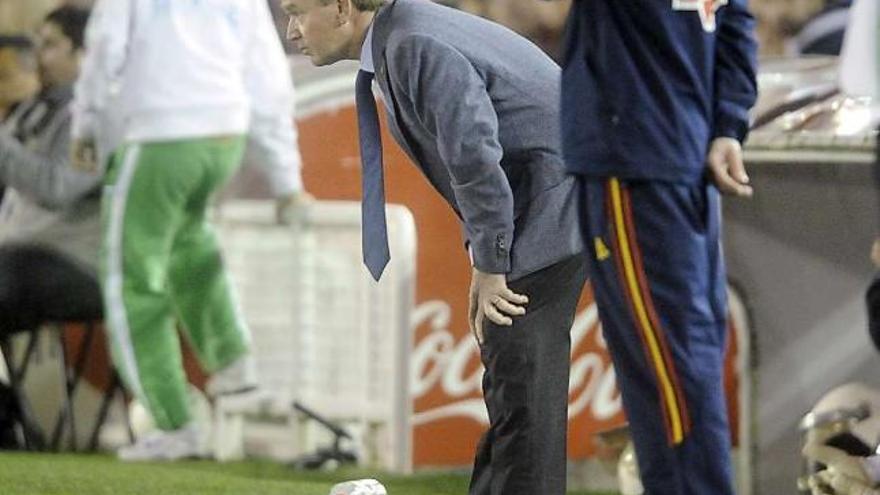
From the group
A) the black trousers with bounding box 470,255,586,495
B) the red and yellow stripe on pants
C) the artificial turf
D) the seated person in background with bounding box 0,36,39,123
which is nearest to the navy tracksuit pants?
the red and yellow stripe on pants

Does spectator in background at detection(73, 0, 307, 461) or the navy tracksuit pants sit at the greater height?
the navy tracksuit pants

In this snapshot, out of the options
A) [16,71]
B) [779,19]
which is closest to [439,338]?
[779,19]

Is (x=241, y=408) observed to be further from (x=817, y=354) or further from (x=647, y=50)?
(x=647, y=50)

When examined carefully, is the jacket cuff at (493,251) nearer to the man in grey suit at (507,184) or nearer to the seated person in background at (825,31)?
the man in grey suit at (507,184)

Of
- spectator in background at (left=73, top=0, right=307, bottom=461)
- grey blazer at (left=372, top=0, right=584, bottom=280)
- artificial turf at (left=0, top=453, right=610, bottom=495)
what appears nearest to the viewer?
grey blazer at (left=372, top=0, right=584, bottom=280)

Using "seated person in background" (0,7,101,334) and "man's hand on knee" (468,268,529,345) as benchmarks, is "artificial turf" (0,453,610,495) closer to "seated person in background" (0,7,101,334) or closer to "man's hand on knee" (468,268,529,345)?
"seated person in background" (0,7,101,334)

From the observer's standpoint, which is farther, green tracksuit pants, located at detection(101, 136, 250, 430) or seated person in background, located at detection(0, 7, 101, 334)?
seated person in background, located at detection(0, 7, 101, 334)

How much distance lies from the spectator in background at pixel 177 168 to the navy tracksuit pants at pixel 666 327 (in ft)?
9.06

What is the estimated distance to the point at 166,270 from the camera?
5.58 m

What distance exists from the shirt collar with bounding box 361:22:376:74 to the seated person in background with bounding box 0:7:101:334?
262cm

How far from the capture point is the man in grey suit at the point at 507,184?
3115 millimetres

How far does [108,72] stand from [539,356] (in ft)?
8.81

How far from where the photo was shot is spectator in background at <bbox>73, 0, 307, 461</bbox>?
5500 mm

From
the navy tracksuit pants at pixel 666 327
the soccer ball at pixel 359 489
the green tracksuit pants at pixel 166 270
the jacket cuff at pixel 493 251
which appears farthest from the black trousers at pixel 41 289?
the navy tracksuit pants at pixel 666 327
